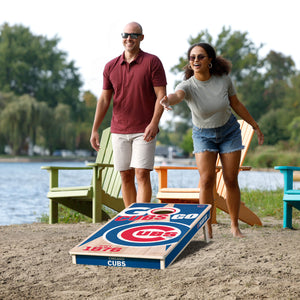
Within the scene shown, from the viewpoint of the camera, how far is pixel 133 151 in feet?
11.8

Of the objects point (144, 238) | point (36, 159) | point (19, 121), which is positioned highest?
point (19, 121)

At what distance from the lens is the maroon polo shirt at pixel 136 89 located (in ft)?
11.4

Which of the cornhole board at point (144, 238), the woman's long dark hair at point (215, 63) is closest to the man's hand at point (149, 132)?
the cornhole board at point (144, 238)

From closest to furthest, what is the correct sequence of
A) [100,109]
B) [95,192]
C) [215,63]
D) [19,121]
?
1. [215,63]
2. [100,109]
3. [95,192]
4. [19,121]

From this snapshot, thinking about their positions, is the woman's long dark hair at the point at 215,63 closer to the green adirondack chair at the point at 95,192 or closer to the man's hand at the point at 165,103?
the man's hand at the point at 165,103

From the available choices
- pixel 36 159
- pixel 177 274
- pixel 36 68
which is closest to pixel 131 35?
pixel 177 274

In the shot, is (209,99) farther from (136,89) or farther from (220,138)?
(136,89)

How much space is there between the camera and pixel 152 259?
8.38 ft

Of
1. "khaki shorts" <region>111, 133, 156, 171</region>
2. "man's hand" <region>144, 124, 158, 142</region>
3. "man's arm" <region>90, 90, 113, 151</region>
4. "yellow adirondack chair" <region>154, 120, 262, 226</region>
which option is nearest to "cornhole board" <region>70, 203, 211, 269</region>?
"khaki shorts" <region>111, 133, 156, 171</region>

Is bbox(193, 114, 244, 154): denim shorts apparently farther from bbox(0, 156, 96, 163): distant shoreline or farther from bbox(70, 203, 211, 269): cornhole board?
bbox(0, 156, 96, 163): distant shoreline

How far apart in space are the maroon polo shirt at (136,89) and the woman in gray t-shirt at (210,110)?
24 cm

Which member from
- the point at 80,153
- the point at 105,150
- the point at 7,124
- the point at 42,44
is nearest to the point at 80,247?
the point at 105,150

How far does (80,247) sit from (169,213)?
74 centimetres

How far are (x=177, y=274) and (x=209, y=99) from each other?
129 cm
